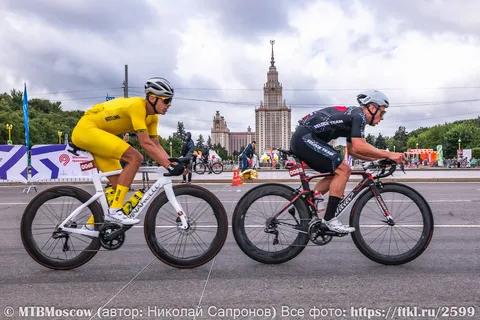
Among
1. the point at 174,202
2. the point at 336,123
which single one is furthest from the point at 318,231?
the point at 174,202

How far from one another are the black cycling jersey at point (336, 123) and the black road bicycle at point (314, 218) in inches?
14.9

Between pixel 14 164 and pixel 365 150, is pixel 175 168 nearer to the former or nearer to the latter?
pixel 365 150

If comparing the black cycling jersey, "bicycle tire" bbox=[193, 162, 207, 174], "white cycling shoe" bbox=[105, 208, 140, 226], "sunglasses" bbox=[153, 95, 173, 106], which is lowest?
"bicycle tire" bbox=[193, 162, 207, 174]

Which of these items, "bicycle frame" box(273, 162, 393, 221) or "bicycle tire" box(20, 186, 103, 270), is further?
"bicycle frame" box(273, 162, 393, 221)

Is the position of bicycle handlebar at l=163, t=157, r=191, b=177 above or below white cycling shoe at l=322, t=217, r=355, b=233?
above

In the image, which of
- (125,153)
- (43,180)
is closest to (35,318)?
(125,153)

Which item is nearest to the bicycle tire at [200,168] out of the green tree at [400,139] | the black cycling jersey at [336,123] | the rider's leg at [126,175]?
the black cycling jersey at [336,123]

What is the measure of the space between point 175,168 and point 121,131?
2.33ft

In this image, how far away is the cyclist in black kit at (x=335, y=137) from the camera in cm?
464

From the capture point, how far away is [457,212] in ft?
28.2

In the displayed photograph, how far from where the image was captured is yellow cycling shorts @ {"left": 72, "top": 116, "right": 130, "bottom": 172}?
4.56 meters

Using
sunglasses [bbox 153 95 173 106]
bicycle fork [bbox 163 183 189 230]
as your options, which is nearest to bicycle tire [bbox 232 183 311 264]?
bicycle fork [bbox 163 183 189 230]

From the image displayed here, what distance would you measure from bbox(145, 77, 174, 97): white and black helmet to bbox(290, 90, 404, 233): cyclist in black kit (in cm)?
134

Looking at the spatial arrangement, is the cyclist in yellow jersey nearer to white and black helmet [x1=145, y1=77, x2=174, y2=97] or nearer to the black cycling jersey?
white and black helmet [x1=145, y1=77, x2=174, y2=97]
